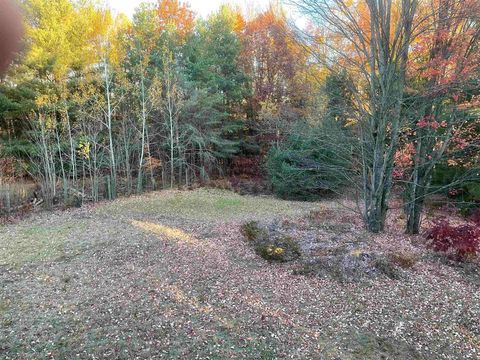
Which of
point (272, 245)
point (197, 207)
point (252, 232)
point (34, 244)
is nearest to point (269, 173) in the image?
point (197, 207)

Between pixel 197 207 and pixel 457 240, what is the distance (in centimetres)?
657

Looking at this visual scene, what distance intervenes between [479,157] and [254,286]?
584 cm

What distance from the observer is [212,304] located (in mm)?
3482

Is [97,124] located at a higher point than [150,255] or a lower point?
higher

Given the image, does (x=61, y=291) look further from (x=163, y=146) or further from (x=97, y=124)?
(x=163, y=146)

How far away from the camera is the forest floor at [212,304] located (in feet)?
9.18

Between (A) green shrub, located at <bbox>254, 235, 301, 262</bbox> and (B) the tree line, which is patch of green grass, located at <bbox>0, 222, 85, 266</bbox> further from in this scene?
(A) green shrub, located at <bbox>254, 235, 301, 262</bbox>

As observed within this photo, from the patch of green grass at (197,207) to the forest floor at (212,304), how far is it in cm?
244

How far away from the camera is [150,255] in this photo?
4.95 m

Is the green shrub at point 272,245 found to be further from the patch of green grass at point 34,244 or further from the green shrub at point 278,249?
the patch of green grass at point 34,244

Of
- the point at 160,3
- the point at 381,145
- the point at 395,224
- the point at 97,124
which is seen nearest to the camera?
the point at 381,145

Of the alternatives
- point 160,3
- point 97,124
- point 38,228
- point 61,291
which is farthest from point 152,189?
point 160,3

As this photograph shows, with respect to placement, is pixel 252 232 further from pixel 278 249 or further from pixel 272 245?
pixel 278 249

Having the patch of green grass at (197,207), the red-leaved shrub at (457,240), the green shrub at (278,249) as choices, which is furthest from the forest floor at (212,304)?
the patch of green grass at (197,207)
